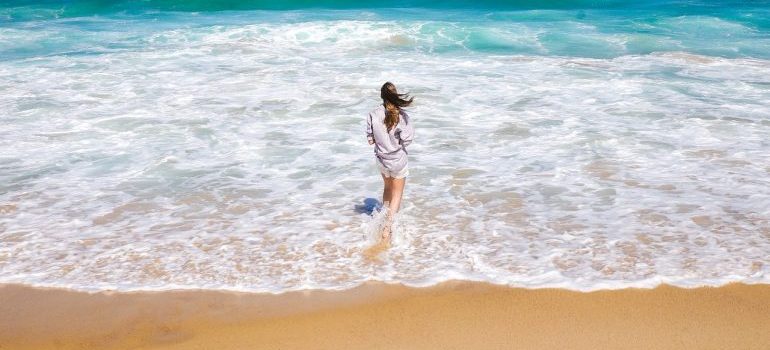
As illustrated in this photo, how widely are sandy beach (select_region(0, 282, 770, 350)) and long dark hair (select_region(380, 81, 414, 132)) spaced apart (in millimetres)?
1445

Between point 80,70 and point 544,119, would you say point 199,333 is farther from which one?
point 80,70

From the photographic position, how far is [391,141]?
6449mm

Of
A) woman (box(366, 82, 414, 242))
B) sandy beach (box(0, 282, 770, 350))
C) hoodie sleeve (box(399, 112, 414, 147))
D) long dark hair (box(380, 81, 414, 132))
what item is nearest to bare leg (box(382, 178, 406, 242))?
woman (box(366, 82, 414, 242))

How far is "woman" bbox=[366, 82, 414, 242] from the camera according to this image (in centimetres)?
632

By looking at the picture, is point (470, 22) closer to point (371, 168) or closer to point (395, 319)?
point (371, 168)

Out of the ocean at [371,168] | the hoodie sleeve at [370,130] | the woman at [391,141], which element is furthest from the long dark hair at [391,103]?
the ocean at [371,168]

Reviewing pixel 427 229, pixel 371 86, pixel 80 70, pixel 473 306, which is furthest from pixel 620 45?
pixel 473 306

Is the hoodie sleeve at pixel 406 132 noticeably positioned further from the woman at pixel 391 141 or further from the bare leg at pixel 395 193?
the bare leg at pixel 395 193

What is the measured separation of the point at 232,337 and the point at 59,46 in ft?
62.2

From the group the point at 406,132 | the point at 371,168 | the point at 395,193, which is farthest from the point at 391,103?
the point at 371,168

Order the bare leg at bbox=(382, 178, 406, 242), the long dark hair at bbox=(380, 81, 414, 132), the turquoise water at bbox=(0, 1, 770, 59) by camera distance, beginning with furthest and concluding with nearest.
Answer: the turquoise water at bbox=(0, 1, 770, 59) → the bare leg at bbox=(382, 178, 406, 242) → the long dark hair at bbox=(380, 81, 414, 132)

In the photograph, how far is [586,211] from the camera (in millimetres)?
7320

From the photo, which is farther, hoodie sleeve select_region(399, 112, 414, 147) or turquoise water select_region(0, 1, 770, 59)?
turquoise water select_region(0, 1, 770, 59)

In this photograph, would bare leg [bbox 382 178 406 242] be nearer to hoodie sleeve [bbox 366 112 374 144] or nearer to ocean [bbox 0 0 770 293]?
ocean [bbox 0 0 770 293]
